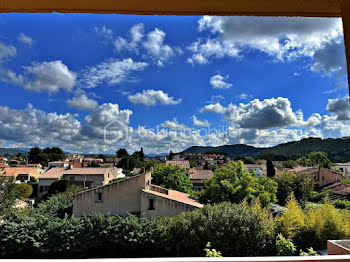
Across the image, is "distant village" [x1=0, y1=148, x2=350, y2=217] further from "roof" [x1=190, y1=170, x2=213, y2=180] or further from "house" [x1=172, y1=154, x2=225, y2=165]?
"house" [x1=172, y1=154, x2=225, y2=165]

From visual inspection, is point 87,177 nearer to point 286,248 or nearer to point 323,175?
point 286,248

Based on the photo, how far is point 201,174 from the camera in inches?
261

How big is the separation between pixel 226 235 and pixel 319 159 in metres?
3.35

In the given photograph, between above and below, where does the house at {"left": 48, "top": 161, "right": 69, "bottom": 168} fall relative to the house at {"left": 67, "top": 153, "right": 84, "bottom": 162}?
below

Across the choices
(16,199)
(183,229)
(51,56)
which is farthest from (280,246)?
(51,56)

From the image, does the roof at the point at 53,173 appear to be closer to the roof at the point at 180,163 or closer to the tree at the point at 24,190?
the tree at the point at 24,190

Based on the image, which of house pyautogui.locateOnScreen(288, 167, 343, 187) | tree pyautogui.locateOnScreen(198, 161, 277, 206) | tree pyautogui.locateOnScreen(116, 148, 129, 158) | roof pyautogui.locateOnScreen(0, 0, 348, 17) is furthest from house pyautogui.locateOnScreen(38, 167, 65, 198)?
house pyautogui.locateOnScreen(288, 167, 343, 187)

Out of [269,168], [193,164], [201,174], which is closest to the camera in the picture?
[269,168]

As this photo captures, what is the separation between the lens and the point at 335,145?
554 cm

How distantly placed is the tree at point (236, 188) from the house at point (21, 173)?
4.00 metres

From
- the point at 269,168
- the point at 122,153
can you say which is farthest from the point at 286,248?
the point at 122,153

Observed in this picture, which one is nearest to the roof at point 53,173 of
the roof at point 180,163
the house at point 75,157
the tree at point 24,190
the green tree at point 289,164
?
the tree at point 24,190

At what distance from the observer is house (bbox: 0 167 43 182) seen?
4.50 metres

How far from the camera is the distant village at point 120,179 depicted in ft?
16.6
